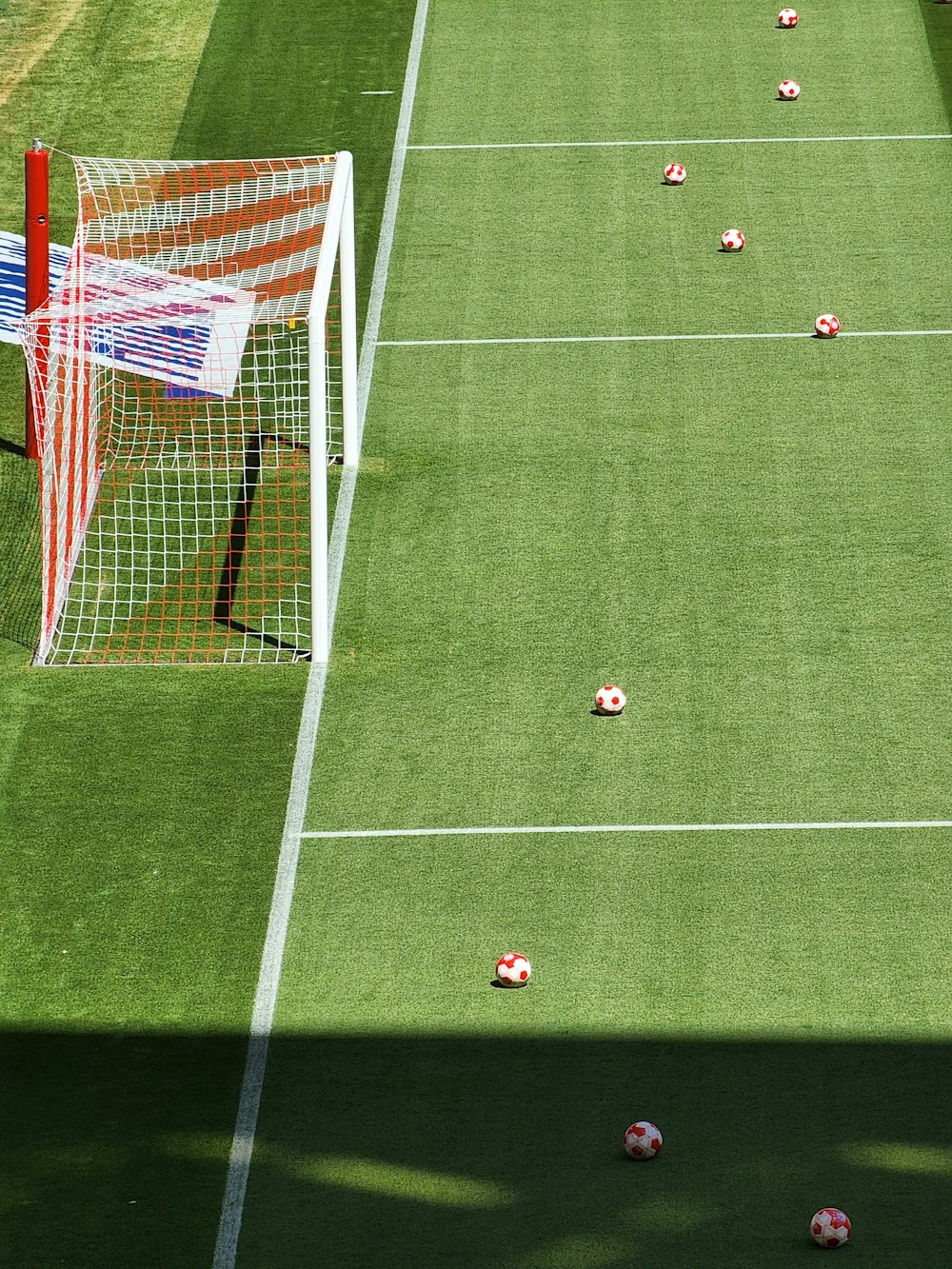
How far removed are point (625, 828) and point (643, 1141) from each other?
2.36 metres

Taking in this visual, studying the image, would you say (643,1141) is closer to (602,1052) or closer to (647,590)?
(602,1052)

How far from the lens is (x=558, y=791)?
1034cm

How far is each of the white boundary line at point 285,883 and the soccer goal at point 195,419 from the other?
207mm

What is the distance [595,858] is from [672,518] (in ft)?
11.2

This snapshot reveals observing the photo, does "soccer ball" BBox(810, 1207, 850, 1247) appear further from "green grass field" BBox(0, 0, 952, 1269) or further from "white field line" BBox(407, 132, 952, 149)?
"white field line" BBox(407, 132, 952, 149)

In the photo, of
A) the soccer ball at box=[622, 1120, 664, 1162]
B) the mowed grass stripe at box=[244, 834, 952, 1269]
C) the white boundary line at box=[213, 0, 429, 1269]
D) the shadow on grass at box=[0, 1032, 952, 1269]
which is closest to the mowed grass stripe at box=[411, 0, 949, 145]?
the white boundary line at box=[213, 0, 429, 1269]

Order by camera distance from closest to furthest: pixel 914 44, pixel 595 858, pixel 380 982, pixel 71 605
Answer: pixel 380 982, pixel 595 858, pixel 71 605, pixel 914 44

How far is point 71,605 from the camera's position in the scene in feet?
39.4

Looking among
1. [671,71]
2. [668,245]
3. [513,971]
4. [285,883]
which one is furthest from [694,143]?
[513,971]

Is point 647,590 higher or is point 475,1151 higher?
point 475,1151

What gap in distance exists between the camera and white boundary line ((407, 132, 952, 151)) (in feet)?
57.5

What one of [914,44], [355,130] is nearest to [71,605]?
[355,130]

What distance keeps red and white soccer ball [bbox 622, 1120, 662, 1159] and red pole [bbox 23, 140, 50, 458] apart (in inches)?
266

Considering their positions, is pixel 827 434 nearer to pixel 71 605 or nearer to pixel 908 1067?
pixel 71 605
